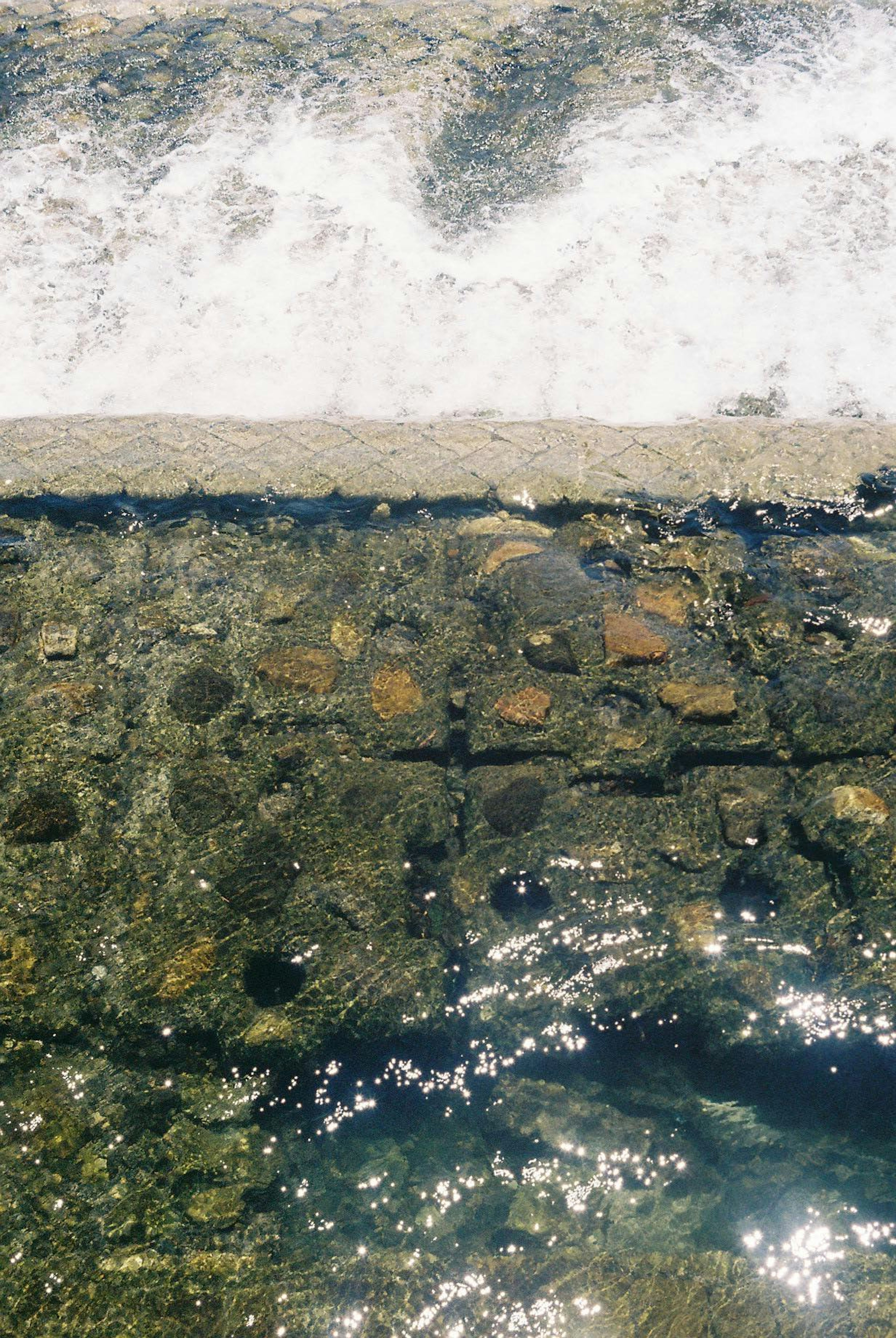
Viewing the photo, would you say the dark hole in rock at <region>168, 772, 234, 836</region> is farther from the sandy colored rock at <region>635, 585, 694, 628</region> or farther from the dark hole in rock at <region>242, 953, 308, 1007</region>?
the sandy colored rock at <region>635, 585, 694, 628</region>

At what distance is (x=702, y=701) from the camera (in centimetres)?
283

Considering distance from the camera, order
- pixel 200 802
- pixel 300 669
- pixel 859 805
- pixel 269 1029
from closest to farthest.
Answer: pixel 269 1029 < pixel 859 805 < pixel 200 802 < pixel 300 669

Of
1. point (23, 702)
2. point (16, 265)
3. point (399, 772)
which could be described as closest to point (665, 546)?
point (399, 772)

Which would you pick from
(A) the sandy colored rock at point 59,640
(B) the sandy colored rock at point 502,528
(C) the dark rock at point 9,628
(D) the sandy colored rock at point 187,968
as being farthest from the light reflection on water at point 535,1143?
(C) the dark rock at point 9,628

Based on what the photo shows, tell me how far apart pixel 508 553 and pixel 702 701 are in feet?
3.02

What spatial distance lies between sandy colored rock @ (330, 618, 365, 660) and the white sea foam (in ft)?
4.33

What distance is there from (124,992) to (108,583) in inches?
61.0

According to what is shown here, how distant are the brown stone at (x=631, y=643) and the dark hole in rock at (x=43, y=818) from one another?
1.68m

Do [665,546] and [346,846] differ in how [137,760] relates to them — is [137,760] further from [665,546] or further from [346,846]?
A: [665,546]

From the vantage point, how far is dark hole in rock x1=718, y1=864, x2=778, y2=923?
2.37 meters

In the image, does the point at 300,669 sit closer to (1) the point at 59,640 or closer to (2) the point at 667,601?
(1) the point at 59,640

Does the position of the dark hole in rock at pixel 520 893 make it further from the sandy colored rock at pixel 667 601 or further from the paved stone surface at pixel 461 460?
the paved stone surface at pixel 461 460

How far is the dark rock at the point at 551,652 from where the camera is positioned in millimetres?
2967

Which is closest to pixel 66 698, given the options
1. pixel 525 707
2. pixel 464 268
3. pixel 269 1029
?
pixel 269 1029
